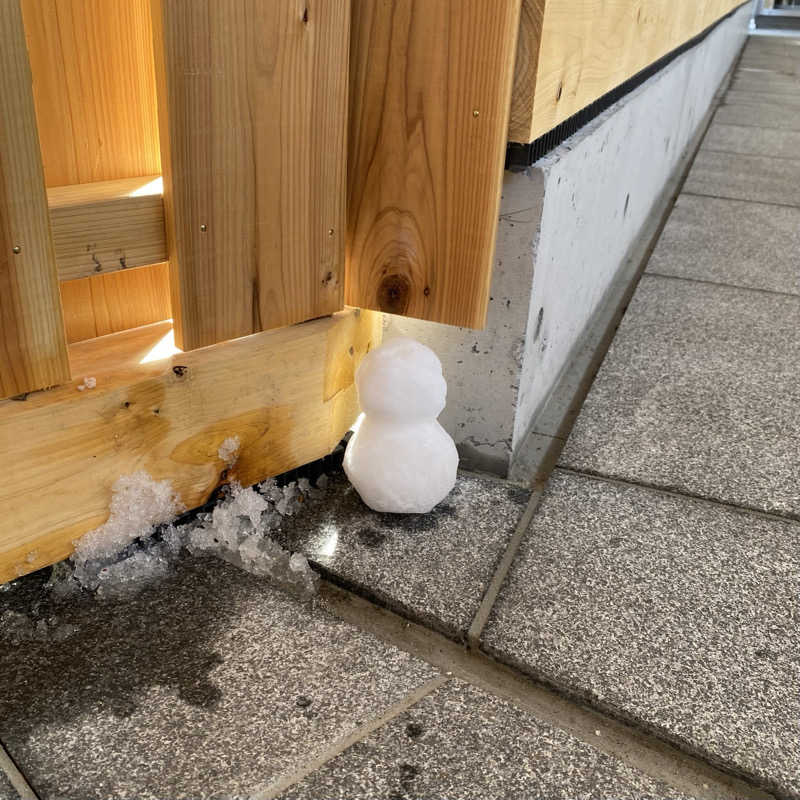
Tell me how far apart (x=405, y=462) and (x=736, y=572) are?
0.65 m

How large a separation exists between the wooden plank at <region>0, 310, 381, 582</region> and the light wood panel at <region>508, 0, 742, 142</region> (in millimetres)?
550

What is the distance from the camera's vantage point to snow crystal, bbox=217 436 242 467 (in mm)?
1516

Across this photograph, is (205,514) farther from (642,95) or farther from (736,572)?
(642,95)

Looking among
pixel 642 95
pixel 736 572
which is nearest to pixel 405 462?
pixel 736 572

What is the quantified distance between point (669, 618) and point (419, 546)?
0.46 m

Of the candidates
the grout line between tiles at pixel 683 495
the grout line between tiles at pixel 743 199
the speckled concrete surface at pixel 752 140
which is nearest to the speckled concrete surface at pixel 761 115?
the speckled concrete surface at pixel 752 140

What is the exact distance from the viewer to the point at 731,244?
355 centimetres

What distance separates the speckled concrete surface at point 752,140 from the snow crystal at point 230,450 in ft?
16.0

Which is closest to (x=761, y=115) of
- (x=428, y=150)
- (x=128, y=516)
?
(x=428, y=150)

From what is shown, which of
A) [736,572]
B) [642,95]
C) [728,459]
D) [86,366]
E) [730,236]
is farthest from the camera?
[730,236]

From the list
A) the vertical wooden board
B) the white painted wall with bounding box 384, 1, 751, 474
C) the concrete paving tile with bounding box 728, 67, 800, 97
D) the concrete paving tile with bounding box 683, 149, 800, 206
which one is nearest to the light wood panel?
the vertical wooden board

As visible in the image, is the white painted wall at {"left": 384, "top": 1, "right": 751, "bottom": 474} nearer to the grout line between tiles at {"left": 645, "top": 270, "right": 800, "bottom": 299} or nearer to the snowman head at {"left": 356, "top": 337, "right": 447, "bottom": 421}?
the snowman head at {"left": 356, "top": 337, "right": 447, "bottom": 421}

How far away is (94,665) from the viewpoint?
3.96 feet

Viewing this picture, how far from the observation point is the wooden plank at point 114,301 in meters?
1.39
